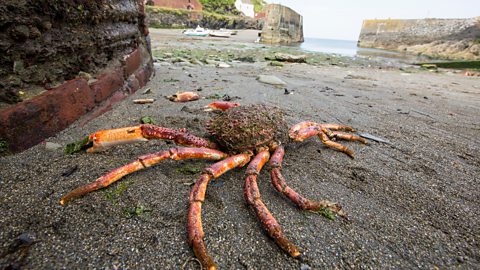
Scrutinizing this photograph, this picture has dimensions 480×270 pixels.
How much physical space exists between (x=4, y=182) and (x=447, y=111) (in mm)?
5966

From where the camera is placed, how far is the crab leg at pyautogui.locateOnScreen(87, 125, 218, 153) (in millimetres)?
1822

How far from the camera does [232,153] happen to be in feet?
6.71

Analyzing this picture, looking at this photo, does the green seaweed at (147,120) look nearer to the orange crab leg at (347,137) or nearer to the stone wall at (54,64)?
the stone wall at (54,64)

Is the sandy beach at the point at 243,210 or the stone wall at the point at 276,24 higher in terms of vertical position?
the stone wall at the point at 276,24

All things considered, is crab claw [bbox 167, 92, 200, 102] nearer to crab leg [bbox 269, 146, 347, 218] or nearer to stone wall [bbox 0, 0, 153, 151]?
stone wall [bbox 0, 0, 153, 151]

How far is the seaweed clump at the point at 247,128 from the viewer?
6.62 feet

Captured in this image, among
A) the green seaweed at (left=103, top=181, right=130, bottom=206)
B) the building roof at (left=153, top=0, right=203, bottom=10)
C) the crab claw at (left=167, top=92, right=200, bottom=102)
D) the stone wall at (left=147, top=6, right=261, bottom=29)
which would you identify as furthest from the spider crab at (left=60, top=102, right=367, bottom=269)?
the building roof at (left=153, top=0, right=203, bottom=10)

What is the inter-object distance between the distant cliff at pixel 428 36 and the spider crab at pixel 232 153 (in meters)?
29.3

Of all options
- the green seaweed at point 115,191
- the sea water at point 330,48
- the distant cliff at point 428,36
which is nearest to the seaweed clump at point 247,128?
the green seaweed at point 115,191

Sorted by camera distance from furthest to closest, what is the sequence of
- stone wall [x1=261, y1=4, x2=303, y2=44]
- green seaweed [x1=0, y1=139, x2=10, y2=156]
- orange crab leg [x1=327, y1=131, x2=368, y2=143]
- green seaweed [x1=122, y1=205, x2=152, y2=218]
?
stone wall [x1=261, y1=4, x2=303, y2=44] < orange crab leg [x1=327, y1=131, x2=368, y2=143] < green seaweed [x1=0, y1=139, x2=10, y2=156] < green seaweed [x1=122, y1=205, x2=152, y2=218]

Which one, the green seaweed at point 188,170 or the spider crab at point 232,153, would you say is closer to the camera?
the spider crab at point 232,153

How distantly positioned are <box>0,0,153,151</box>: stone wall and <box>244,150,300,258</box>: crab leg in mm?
1869

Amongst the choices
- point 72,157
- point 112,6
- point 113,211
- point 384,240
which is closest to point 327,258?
point 384,240

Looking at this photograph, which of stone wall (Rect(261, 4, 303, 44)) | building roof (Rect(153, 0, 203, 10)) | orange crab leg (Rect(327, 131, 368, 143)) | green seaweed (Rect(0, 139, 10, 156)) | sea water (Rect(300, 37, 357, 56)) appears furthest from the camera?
building roof (Rect(153, 0, 203, 10))
